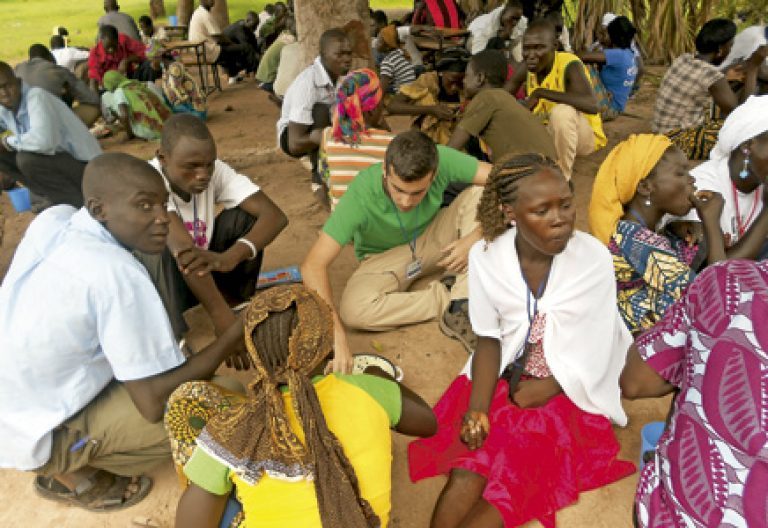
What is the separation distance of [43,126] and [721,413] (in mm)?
4132

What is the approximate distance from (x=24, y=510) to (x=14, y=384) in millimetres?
620

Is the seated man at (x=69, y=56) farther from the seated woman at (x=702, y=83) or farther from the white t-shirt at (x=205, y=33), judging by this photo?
the seated woman at (x=702, y=83)

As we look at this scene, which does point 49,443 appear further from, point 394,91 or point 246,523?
point 394,91

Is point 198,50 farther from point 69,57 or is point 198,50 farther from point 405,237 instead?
→ point 405,237

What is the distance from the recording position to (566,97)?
4082 millimetres

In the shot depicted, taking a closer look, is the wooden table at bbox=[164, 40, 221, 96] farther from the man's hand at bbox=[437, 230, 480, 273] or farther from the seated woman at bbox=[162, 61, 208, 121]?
the man's hand at bbox=[437, 230, 480, 273]

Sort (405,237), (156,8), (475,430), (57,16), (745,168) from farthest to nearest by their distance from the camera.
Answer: (57,16) < (156,8) < (405,237) < (745,168) < (475,430)

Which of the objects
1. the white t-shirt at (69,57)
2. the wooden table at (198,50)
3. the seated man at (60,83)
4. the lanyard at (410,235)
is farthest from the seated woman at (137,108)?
the lanyard at (410,235)

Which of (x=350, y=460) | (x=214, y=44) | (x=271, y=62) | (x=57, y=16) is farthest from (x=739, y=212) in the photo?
(x=57, y=16)

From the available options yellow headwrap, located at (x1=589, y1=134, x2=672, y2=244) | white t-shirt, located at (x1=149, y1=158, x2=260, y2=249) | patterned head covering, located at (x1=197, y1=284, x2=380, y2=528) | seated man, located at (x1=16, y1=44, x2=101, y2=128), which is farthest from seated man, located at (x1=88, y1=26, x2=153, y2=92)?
patterned head covering, located at (x1=197, y1=284, x2=380, y2=528)

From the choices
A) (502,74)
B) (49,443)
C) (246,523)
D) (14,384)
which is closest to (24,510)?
(49,443)

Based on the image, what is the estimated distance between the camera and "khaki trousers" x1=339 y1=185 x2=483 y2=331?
9.78 ft

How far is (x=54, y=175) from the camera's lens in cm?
400

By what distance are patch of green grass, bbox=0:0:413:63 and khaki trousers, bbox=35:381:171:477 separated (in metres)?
12.2
